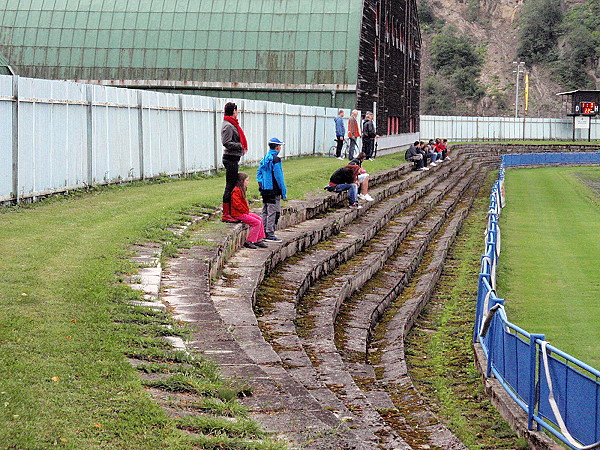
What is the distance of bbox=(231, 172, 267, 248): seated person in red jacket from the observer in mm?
15336

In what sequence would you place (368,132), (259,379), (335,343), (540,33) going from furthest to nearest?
(540,33), (368,132), (335,343), (259,379)

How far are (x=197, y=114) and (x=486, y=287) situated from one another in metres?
16.2

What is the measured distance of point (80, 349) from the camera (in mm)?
7539

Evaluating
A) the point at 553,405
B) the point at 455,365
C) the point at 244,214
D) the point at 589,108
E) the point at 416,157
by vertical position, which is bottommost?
the point at 455,365

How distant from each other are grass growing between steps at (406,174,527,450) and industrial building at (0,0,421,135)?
961 inches

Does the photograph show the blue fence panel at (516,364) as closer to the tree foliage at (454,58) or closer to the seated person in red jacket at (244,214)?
the seated person in red jacket at (244,214)

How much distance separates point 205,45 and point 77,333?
37.2 m

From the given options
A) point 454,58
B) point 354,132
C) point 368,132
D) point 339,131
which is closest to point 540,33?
point 454,58

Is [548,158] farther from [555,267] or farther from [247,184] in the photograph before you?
[247,184]

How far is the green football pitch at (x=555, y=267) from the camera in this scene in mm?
13789

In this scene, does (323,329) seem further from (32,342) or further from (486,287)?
(32,342)

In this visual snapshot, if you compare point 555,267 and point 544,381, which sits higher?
point 544,381

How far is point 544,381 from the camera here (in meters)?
7.82

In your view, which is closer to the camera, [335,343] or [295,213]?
[335,343]
